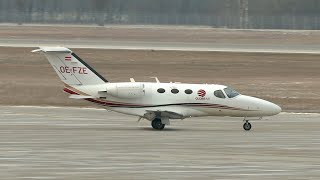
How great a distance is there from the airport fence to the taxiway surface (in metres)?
81.8

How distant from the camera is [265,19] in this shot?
133250mm

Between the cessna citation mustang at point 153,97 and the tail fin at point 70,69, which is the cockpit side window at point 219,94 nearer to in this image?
the cessna citation mustang at point 153,97

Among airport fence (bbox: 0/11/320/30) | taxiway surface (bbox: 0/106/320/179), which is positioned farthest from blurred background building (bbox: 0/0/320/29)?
taxiway surface (bbox: 0/106/320/179)

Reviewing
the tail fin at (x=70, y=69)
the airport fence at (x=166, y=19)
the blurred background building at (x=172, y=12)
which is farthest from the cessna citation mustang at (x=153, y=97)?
the airport fence at (x=166, y=19)

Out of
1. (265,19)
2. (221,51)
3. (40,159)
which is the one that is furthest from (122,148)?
(265,19)

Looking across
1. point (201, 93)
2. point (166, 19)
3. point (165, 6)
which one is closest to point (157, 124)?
point (201, 93)

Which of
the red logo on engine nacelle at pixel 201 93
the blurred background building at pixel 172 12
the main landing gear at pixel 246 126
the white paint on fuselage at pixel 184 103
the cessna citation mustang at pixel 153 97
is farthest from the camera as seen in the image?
the blurred background building at pixel 172 12

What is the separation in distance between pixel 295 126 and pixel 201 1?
7956 cm

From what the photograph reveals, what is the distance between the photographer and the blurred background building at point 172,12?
12444cm

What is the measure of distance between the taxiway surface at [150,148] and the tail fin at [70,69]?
2079 mm

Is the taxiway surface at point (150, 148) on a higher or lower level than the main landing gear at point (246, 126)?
lower

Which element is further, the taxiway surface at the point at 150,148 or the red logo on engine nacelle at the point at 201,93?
the red logo on engine nacelle at the point at 201,93

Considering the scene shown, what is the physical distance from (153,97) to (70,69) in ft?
12.8

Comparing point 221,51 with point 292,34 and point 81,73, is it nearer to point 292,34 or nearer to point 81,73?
point 292,34
